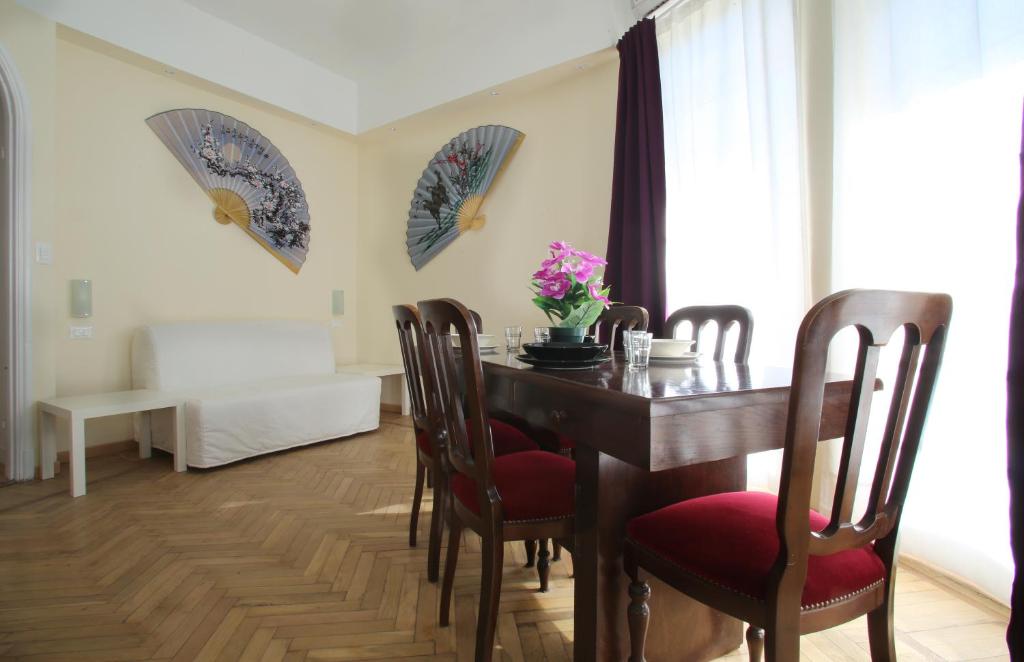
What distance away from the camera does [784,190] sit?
2367 millimetres

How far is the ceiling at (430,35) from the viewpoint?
3.30 m

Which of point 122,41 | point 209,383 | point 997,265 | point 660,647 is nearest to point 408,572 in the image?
point 660,647

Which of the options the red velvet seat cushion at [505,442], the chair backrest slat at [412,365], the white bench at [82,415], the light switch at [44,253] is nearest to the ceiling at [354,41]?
the light switch at [44,253]

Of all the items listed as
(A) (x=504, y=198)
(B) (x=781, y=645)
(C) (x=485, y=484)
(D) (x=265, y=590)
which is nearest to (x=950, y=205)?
(B) (x=781, y=645)

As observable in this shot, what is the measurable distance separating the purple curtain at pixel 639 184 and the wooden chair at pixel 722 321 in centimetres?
82

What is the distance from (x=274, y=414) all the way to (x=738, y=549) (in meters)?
2.93

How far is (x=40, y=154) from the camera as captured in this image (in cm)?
290

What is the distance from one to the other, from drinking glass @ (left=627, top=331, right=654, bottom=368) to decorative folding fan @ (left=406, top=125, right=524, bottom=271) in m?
2.81

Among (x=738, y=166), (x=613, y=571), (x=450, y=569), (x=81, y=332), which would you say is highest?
(x=738, y=166)

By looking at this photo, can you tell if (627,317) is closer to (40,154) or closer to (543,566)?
(543,566)

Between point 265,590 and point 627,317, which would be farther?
point 627,317

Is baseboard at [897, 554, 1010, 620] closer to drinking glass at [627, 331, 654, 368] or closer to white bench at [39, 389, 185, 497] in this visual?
drinking glass at [627, 331, 654, 368]

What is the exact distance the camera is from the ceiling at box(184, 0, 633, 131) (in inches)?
130

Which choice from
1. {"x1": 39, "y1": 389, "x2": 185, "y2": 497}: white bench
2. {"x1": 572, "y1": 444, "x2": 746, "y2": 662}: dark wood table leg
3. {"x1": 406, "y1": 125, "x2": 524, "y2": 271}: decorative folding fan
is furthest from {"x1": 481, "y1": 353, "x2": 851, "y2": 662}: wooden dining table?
{"x1": 406, "y1": 125, "x2": 524, "y2": 271}: decorative folding fan
